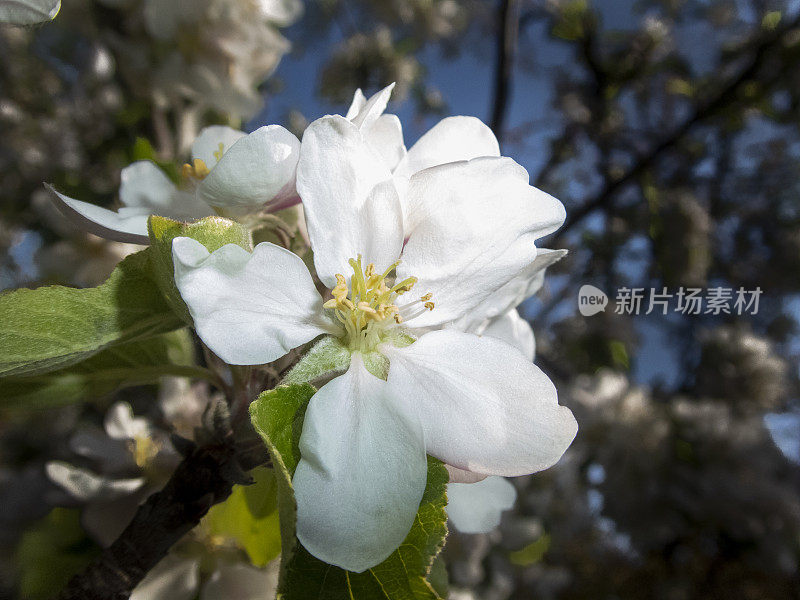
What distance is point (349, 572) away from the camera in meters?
0.21

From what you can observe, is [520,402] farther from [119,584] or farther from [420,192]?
[119,584]

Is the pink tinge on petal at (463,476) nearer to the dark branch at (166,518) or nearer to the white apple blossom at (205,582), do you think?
the dark branch at (166,518)

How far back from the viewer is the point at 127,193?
0.32m

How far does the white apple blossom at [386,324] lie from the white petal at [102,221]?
0.25ft

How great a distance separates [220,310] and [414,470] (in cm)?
9

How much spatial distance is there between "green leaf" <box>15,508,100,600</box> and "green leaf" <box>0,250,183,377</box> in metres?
0.27

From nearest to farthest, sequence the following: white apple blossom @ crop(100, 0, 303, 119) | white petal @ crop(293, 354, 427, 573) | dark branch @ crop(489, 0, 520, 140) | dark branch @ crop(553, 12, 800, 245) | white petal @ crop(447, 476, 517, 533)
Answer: white petal @ crop(293, 354, 427, 573) < white petal @ crop(447, 476, 517, 533) < white apple blossom @ crop(100, 0, 303, 119) < dark branch @ crop(489, 0, 520, 140) < dark branch @ crop(553, 12, 800, 245)

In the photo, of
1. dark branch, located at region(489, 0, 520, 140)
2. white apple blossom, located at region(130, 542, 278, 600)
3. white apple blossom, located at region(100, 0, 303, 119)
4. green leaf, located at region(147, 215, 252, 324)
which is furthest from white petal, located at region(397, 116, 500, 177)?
dark branch, located at region(489, 0, 520, 140)

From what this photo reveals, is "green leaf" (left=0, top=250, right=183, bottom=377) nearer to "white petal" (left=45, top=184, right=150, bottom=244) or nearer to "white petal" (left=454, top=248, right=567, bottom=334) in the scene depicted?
"white petal" (left=45, top=184, right=150, bottom=244)

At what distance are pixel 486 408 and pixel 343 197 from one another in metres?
0.10

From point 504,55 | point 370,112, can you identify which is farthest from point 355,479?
point 504,55

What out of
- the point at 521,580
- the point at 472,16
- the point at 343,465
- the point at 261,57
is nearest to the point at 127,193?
A: the point at 343,465

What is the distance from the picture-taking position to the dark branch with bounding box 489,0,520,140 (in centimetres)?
109

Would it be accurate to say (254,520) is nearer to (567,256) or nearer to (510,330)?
(510,330)
